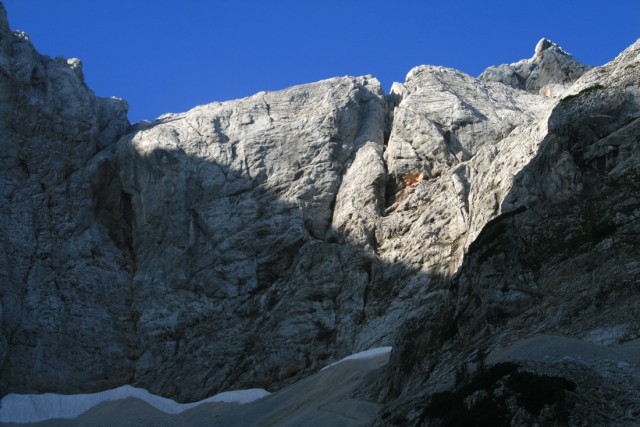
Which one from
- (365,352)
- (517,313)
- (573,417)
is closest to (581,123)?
(517,313)

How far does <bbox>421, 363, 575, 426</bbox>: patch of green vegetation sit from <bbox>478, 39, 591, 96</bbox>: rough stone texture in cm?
6628

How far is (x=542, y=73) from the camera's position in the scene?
97.6 metres

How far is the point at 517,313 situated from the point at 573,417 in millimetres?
15357

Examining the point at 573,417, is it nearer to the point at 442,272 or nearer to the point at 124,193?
the point at 442,272

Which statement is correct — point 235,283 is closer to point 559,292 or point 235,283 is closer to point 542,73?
point 559,292

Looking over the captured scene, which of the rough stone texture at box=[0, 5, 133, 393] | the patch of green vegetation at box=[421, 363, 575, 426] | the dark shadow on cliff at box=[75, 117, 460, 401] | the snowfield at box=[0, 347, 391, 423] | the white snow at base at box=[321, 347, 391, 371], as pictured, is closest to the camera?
the patch of green vegetation at box=[421, 363, 575, 426]

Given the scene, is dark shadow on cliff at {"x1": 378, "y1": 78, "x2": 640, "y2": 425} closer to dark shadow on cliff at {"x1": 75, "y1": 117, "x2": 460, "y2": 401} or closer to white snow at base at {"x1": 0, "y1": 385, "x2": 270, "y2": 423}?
dark shadow on cliff at {"x1": 75, "y1": 117, "x2": 460, "y2": 401}

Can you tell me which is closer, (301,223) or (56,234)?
(301,223)

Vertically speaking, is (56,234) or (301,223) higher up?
(56,234)

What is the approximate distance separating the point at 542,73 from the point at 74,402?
6147cm

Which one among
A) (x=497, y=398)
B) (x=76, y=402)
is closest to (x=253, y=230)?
(x=76, y=402)

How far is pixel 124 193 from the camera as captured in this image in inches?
3206

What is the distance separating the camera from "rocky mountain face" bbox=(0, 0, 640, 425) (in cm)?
4712

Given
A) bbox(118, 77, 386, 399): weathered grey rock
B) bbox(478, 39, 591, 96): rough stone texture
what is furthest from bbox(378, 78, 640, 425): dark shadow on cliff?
bbox(478, 39, 591, 96): rough stone texture
